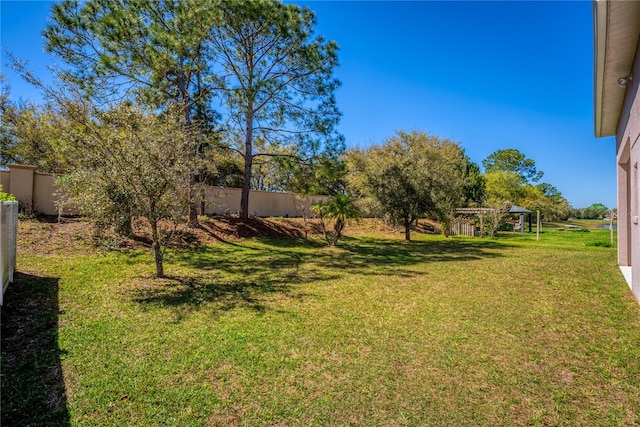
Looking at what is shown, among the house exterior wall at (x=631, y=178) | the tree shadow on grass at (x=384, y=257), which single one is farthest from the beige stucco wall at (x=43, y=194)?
the house exterior wall at (x=631, y=178)

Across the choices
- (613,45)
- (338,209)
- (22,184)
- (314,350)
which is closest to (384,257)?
(338,209)

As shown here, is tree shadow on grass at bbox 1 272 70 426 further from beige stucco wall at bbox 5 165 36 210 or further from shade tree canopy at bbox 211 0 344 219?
shade tree canopy at bbox 211 0 344 219

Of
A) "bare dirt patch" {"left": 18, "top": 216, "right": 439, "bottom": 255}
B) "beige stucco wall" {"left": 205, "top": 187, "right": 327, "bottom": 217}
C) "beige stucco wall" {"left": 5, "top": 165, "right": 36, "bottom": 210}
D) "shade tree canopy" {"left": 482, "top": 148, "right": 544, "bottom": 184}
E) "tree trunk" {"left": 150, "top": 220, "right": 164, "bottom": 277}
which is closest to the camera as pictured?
"tree trunk" {"left": 150, "top": 220, "right": 164, "bottom": 277}

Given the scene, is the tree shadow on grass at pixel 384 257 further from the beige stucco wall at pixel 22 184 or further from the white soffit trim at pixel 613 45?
the beige stucco wall at pixel 22 184

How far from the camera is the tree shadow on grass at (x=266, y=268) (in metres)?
5.60

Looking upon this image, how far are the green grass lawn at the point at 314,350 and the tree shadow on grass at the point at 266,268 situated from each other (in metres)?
0.08

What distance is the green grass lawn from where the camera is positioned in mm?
2602

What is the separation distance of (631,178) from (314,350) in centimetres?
657

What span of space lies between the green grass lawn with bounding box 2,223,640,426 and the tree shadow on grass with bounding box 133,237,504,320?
76 mm

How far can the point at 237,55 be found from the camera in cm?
1334

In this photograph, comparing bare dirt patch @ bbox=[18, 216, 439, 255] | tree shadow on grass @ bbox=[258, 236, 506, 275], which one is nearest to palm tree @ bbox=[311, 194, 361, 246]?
tree shadow on grass @ bbox=[258, 236, 506, 275]

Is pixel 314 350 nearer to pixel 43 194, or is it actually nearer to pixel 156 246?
pixel 156 246

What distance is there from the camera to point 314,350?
12.0ft

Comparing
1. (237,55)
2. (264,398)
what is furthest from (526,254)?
(237,55)
